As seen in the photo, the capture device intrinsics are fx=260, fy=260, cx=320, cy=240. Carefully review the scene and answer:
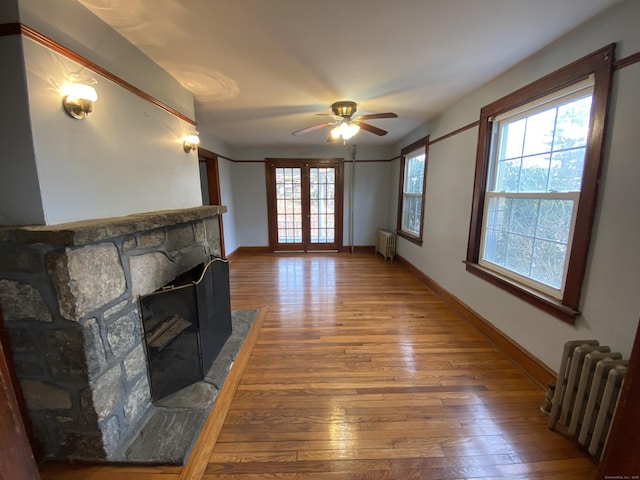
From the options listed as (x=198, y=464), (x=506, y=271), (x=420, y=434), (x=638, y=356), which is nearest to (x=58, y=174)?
(x=198, y=464)

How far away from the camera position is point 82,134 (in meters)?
1.32

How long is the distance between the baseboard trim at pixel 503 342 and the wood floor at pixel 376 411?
64 mm

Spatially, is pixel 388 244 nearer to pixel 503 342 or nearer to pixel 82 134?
pixel 503 342

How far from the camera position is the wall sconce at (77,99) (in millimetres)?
1229

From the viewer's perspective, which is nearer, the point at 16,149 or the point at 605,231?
the point at 16,149

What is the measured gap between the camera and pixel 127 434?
57.2 inches

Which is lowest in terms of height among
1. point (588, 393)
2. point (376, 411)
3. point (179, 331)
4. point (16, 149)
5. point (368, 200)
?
point (376, 411)

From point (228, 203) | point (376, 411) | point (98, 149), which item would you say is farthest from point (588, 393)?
point (228, 203)

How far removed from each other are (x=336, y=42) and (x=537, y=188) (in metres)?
1.87

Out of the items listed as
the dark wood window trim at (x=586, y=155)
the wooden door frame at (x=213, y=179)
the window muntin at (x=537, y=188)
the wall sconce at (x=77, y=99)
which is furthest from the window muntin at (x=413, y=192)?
the wall sconce at (x=77, y=99)

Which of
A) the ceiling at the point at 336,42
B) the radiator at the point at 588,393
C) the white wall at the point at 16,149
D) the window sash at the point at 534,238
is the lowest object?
the radiator at the point at 588,393

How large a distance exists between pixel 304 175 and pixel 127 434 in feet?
16.4

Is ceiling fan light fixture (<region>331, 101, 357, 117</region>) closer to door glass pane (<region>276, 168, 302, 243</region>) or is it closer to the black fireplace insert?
the black fireplace insert

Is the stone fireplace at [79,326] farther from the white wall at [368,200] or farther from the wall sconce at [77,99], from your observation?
the white wall at [368,200]
